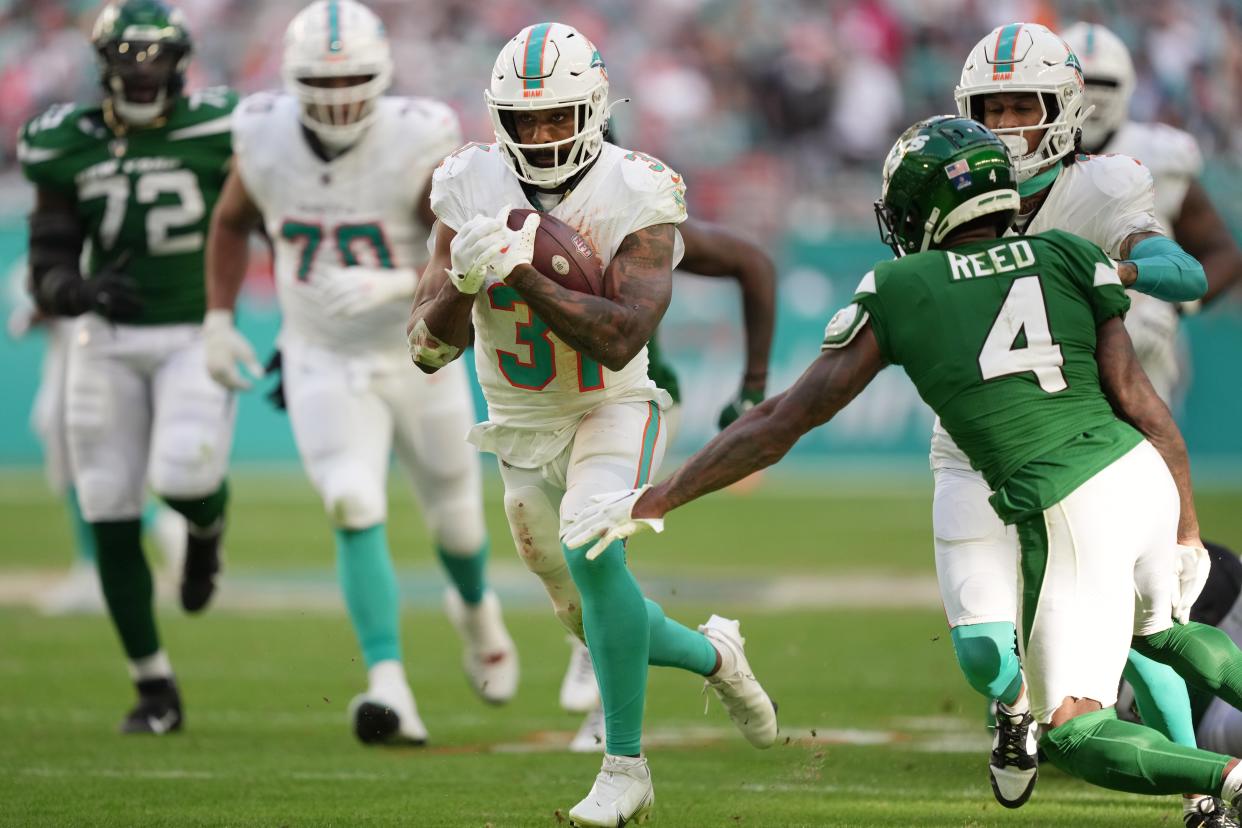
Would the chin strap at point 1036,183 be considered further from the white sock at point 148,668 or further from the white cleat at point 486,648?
the white sock at point 148,668

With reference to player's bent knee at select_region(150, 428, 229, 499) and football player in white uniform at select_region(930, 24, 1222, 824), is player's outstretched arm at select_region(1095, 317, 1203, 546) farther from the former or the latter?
player's bent knee at select_region(150, 428, 229, 499)

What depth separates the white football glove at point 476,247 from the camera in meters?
4.00

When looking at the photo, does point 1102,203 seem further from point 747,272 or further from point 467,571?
point 467,571

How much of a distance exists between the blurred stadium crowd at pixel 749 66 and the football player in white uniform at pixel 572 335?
33.1 feet

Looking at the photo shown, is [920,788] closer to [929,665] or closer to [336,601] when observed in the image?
[929,665]

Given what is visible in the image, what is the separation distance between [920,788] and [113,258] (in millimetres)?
3475

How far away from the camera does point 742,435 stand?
3682 millimetres

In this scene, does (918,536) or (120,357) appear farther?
(918,536)

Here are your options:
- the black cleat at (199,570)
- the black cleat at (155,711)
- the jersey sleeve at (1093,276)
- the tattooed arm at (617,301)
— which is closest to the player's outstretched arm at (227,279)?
the black cleat at (199,570)

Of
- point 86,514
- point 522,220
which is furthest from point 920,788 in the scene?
point 86,514

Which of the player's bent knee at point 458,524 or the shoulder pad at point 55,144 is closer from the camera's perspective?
the player's bent knee at point 458,524

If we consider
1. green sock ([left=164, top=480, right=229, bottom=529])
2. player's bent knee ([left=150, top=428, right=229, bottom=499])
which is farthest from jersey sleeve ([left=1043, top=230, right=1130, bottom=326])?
green sock ([left=164, top=480, right=229, bottom=529])

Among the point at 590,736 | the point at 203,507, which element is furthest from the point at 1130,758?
the point at 203,507

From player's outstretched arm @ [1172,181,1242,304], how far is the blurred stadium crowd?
808cm
